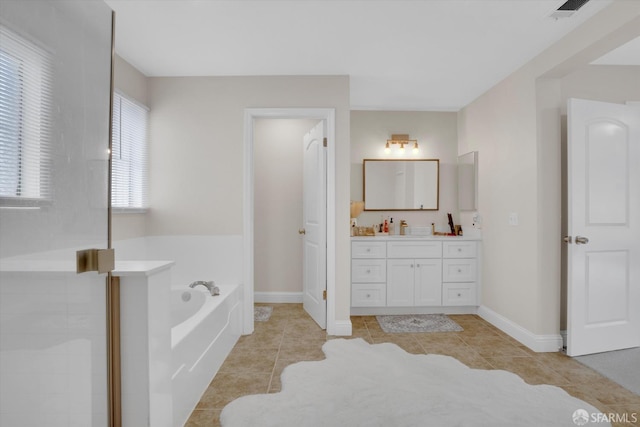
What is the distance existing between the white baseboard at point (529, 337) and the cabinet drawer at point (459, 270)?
49 centimetres

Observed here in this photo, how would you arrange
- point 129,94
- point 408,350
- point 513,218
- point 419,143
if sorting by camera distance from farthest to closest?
point 419,143, point 513,218, point 129,94, point 408,350

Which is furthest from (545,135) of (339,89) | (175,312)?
(175,312)

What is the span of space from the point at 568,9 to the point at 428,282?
2.64 meters

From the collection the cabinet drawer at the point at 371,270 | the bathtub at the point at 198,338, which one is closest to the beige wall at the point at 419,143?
the cabinet drawer at the point at 371,270

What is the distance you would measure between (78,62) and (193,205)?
7.71ft

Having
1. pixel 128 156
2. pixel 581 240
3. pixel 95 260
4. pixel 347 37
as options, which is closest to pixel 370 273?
pixel 581 240

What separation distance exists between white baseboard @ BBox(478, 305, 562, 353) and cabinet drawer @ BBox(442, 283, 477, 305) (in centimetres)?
37

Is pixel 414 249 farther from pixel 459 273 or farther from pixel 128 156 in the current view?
pixel 128 156

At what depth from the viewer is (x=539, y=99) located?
2.87 meters

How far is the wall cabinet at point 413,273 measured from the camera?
148 inches

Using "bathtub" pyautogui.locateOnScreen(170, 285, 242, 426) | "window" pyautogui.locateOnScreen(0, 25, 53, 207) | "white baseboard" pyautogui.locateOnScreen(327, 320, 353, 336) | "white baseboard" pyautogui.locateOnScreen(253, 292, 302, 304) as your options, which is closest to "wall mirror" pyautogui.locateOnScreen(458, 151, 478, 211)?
"white baseboard" pyautogui.locateOnScreen(327, 320, 353, 336)

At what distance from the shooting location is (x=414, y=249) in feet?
12.5

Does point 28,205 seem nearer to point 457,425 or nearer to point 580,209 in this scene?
point 457,425

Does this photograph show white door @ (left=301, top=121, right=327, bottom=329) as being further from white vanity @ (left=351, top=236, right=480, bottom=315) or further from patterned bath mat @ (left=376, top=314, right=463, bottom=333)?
patterned bath mat @ (left=376, top=314, right=463, bottom=333)
